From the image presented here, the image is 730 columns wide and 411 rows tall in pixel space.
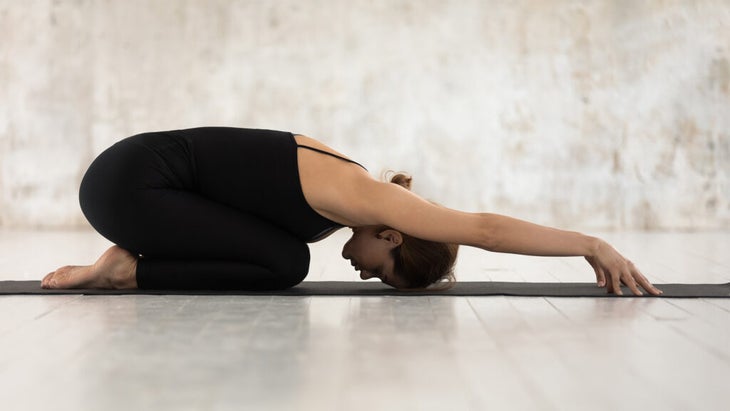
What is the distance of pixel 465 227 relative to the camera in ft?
7.70

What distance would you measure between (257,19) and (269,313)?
14.2ft

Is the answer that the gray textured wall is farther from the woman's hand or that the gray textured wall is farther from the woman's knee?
the woman's hand

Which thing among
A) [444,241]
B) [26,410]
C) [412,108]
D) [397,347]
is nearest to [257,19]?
[412,108]

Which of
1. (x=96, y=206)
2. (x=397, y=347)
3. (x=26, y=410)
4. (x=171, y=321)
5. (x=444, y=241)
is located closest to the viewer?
(x=26, y=410)

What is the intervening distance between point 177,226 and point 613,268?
1.15 metres

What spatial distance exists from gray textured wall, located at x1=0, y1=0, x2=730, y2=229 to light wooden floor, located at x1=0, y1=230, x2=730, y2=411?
12.4 feet

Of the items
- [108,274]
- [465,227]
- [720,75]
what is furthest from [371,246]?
[720,75]

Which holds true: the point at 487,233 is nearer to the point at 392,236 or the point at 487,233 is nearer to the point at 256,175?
the point at 392,236

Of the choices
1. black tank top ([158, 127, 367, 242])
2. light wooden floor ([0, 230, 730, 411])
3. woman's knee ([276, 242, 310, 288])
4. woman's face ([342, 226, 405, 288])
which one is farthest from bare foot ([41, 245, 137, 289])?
woman's face ([342, 226, 405, 288])

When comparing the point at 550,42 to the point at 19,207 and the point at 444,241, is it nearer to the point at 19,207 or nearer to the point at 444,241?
the point at 19,207

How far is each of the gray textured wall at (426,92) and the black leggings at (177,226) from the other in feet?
12.0

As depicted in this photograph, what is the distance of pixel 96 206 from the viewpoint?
267 cm

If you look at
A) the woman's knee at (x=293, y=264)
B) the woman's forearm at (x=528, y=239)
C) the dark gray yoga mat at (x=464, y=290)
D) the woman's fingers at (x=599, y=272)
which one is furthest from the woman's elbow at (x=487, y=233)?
the woman's knee at (x=293, y=264)

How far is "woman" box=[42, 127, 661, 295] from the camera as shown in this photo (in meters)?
2.58
